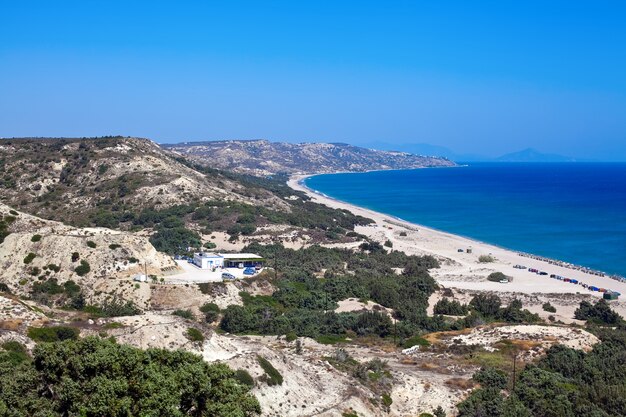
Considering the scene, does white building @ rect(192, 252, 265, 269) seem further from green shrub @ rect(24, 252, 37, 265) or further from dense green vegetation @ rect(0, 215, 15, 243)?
dense green vegetation @ rect(0, 215, 15, 243)

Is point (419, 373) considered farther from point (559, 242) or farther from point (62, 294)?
point (559, 242)

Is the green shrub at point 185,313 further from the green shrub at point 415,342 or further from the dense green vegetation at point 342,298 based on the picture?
the green shrub at point 415,342

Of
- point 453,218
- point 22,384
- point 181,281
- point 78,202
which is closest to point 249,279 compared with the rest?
point 181,281

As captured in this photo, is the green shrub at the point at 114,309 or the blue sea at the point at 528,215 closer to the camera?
the green shrub at the point at 114,309

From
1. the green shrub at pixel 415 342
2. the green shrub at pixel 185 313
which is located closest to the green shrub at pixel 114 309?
the green shrub at pixel 185 313

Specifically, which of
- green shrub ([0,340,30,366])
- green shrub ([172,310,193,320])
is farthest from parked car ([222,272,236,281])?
green shrub ([0,340,30,366])

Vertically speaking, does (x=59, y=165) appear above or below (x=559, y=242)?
above

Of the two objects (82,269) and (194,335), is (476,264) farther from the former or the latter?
(194,335)
